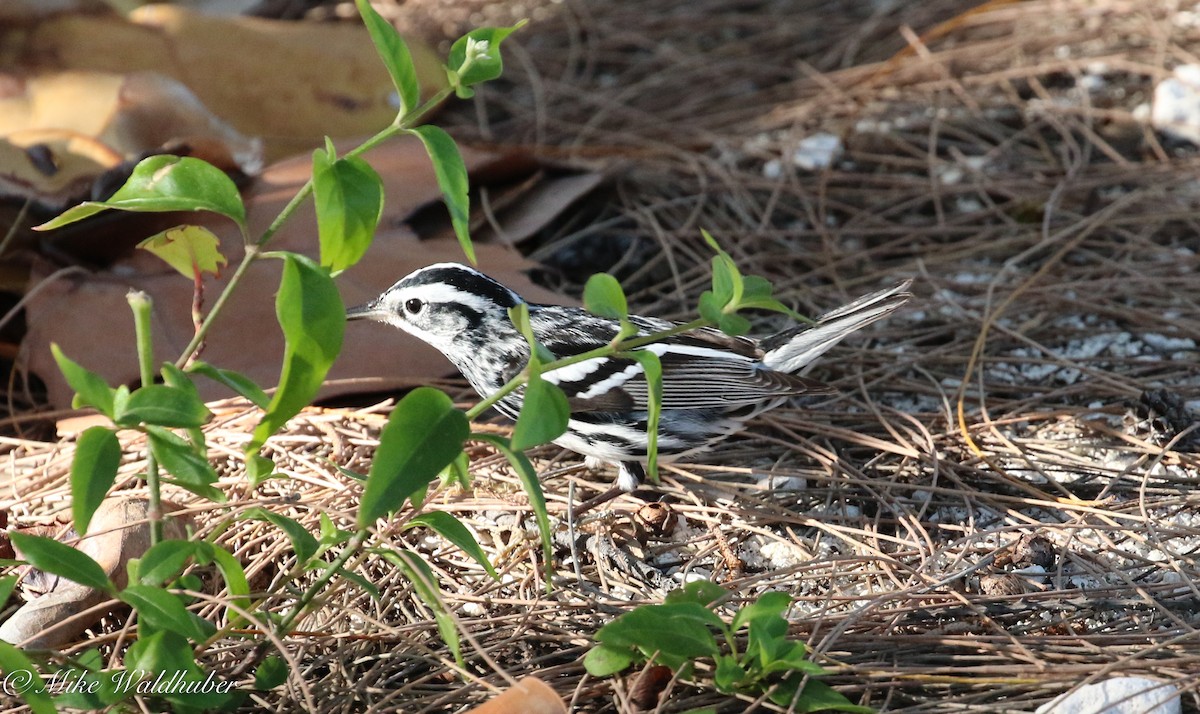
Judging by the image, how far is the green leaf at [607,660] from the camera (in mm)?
2117

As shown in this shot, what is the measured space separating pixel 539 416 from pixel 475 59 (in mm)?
675

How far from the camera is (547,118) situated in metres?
5.32

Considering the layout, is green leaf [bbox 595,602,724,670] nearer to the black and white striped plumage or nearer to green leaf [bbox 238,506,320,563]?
green leaf [bbox 238,506,320,563]

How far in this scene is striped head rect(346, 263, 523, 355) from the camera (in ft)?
10.4

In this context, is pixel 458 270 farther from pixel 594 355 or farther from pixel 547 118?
pixel 547 118

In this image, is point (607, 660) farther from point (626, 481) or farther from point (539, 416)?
point (626, 481)

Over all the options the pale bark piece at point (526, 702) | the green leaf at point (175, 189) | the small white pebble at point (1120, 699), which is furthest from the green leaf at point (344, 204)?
the small white pebble at point (1120, 699)

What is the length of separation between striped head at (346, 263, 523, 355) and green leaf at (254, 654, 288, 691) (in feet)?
4.02

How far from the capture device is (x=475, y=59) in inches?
78.5

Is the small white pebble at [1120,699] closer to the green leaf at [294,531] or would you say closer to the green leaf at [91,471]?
the green leaf at [294,531]

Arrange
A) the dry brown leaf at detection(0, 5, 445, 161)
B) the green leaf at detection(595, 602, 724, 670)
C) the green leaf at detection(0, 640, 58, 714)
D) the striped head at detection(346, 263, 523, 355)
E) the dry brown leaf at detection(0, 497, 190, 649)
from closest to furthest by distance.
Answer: the green leaf at detection(0, 640, 58, 714), the green leaf at detection(595, 602, 724, 670), the dry brown leaf at detection(0, 497, 190, 649), the striped head at detection(346, 263, 523, 355), the dry brown leaf at detection(0, 5, 445, 161)

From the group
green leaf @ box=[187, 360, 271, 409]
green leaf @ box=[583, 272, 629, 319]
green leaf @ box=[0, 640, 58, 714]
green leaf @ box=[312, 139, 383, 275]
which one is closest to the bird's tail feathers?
green leaf @ box=[583, 272, 629, 319]

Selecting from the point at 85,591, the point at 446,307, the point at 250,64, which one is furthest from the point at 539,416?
the point at 250,64

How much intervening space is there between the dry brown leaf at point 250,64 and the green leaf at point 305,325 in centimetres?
282
